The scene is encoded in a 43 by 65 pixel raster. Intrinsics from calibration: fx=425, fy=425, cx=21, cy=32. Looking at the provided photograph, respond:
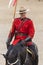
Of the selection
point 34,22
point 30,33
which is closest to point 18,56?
point 30,33

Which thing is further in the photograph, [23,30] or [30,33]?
[23,30]

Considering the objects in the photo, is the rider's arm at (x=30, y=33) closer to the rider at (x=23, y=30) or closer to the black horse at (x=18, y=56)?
the rider at (x=23, y=30)

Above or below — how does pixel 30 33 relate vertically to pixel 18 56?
above

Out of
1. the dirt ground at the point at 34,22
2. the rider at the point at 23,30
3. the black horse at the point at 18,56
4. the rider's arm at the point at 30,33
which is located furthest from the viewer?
the dirt ground at the point at 34,22

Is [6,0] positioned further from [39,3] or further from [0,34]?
[0,34]

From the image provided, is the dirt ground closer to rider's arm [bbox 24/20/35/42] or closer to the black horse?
rider's arm [bbox 24/20/35/42]

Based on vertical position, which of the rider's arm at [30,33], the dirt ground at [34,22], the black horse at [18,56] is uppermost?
the rider's arm at [30,33]

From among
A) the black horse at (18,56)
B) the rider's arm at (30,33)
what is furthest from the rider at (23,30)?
the black horse at (18,56)

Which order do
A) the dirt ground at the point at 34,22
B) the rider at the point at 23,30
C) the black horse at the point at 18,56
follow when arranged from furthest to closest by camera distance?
the dirt ground at the point at 34,22
the rider at the point at 23,30
the black horse at the point at 18,56

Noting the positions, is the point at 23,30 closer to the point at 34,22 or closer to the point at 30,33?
the point at 30,33

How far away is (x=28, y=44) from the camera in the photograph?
405 inches

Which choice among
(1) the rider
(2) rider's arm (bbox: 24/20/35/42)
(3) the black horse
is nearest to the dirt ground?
(1) the rider

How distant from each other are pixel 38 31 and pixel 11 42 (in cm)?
870

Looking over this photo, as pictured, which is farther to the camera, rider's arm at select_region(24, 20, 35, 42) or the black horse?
rider's arm at select_region(24, 20, 35, 42)
